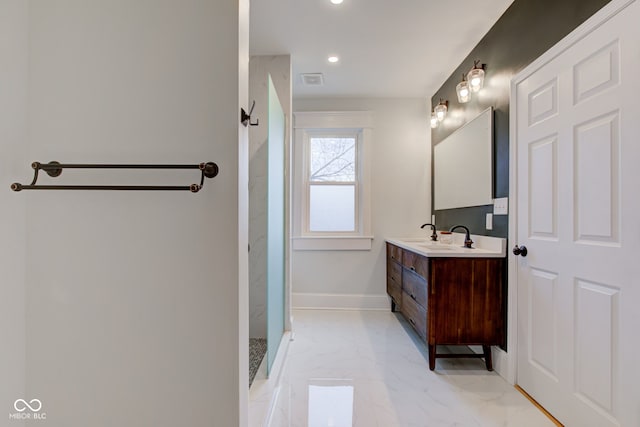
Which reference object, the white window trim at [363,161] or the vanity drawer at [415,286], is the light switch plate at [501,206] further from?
the white window trim at [363,161]

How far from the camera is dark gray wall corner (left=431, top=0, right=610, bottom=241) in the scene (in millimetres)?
1584

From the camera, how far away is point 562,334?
5.10ft

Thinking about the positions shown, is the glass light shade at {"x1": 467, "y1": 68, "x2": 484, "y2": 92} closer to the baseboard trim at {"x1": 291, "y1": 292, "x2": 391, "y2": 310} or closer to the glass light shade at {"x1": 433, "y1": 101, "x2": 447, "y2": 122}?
the glass light shade at {"x1": 433, "y1": 101, "x2": 447, "y2": 122}

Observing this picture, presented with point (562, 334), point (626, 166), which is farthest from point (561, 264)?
point (626, 166)

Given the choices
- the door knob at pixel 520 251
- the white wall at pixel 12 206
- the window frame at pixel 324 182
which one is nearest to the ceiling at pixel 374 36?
the window frame at pixel 324 182

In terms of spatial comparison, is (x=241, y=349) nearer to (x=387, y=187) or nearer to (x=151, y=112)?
(x=151, y=112)

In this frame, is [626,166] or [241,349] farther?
[626,166]

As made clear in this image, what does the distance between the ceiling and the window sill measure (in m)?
1.68

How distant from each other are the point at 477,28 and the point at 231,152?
2.27 metres

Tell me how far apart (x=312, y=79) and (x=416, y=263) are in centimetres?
208

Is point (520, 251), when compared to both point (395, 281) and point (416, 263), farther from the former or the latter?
point (395, 281)

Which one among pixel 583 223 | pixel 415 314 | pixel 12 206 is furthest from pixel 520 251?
pixel 12 206

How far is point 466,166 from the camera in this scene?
2.64 meters

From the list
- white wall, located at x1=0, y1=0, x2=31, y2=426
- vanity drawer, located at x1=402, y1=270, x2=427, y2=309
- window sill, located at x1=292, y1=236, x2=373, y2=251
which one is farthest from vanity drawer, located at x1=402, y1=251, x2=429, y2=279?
white wall, located at x1=0, y1=0, x2=31, y2=426
